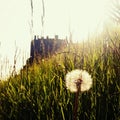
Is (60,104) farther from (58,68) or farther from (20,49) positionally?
(20,49)

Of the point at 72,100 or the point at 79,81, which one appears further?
the point at 72,100

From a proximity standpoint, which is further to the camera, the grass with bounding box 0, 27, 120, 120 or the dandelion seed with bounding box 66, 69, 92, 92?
the grass with bounding box 0, 27, 120, 120

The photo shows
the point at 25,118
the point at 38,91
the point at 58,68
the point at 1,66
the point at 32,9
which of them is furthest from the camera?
the point at 1,66

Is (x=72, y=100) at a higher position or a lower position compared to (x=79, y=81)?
lower

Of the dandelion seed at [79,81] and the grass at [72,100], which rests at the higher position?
the dandelion seed at [79,81]

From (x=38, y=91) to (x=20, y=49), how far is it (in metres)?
1.52

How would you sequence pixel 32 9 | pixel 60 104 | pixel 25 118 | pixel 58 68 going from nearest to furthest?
pixel 60 104 → pixel 25 118 → pixel 58 68 → pixel 32 9

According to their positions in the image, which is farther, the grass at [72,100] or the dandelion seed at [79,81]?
the grass at [72,100]

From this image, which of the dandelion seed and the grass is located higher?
the dandelion seed

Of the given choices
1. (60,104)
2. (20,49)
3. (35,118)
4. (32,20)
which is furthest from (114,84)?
(20,49)

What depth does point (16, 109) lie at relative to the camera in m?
2.67

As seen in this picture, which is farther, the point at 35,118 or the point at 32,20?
the point at 32,20

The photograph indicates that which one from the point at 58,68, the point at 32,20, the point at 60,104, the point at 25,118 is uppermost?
the point at 32,20

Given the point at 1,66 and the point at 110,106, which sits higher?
the point at 1,66
